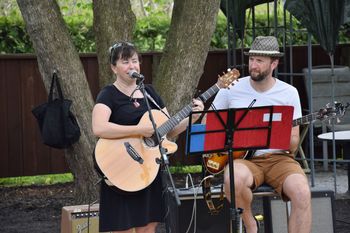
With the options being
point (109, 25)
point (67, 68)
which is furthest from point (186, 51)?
point (67, 68)

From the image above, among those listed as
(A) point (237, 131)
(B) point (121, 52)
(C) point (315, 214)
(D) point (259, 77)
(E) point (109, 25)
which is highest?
(E) point (109, 25)

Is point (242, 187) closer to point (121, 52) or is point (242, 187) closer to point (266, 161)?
point (266, 161)

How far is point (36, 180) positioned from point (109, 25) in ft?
13.4

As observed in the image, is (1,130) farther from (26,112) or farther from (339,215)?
(339,215)

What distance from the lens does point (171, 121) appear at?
593cm

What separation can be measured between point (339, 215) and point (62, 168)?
373 centimetres

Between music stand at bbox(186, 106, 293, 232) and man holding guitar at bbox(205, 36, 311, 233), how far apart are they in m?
0.33

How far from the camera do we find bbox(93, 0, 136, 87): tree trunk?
7.87 metres

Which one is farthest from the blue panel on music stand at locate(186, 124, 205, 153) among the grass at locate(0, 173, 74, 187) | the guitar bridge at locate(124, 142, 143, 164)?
the grass at locate(0, 173, 74, 187)

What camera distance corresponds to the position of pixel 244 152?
654cm

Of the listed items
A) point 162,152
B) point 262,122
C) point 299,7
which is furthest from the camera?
point 299,7

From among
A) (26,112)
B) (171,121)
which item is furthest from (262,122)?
(26,112)

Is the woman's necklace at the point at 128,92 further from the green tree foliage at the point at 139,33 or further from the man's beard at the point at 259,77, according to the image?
the green tree foliage at the point at 139,33

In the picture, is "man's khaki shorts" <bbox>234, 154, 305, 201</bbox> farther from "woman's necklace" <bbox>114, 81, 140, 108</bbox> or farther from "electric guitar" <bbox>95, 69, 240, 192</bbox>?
"woman's necklace" <bbox>114, 81, 140, 108</bbox>
